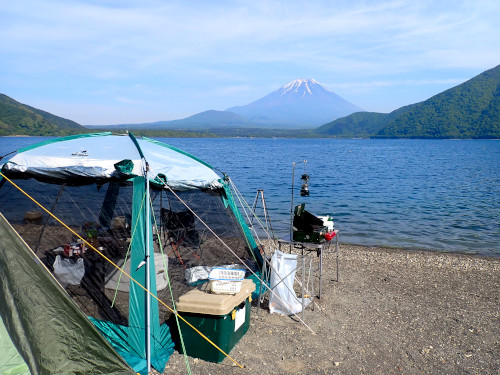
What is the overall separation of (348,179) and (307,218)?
1181 inches

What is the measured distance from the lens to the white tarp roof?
5641 mm

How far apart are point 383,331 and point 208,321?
2.67 metres

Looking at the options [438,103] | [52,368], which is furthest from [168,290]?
[438,103]

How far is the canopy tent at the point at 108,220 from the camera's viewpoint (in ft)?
17.8

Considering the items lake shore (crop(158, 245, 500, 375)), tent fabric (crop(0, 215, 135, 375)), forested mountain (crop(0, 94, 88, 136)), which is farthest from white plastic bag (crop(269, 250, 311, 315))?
forested mountain (crop(0, 94, 88, 136))

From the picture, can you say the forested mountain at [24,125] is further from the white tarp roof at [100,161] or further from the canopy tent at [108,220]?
the canopy tent at [108,220]

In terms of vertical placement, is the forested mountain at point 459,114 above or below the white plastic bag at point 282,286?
above

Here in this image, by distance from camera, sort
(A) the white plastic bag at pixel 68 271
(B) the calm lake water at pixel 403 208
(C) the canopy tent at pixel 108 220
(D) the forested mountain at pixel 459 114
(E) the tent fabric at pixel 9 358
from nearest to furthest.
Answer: (E) the tent fabric at pixel 9 358 < (C) the canopy tent at pixel 108 220 < (A) the white plastic bag at pixel 68 271 < (B) the calm lake water at pixel 403 208 < (D) the forested mountain at pixel 459 114

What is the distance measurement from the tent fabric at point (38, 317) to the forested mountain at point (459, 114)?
14228 cm

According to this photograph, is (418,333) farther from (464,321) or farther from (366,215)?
(366,215)

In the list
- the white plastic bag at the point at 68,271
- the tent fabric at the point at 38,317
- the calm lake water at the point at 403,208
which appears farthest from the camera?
the calm lake water at the point at 403,208

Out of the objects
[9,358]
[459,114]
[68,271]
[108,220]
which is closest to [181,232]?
[108,220]

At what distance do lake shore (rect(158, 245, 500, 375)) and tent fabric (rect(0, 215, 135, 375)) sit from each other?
134 centimetres

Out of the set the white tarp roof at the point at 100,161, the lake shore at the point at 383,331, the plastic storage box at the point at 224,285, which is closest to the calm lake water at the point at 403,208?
the lake shore at the point at 383,331
